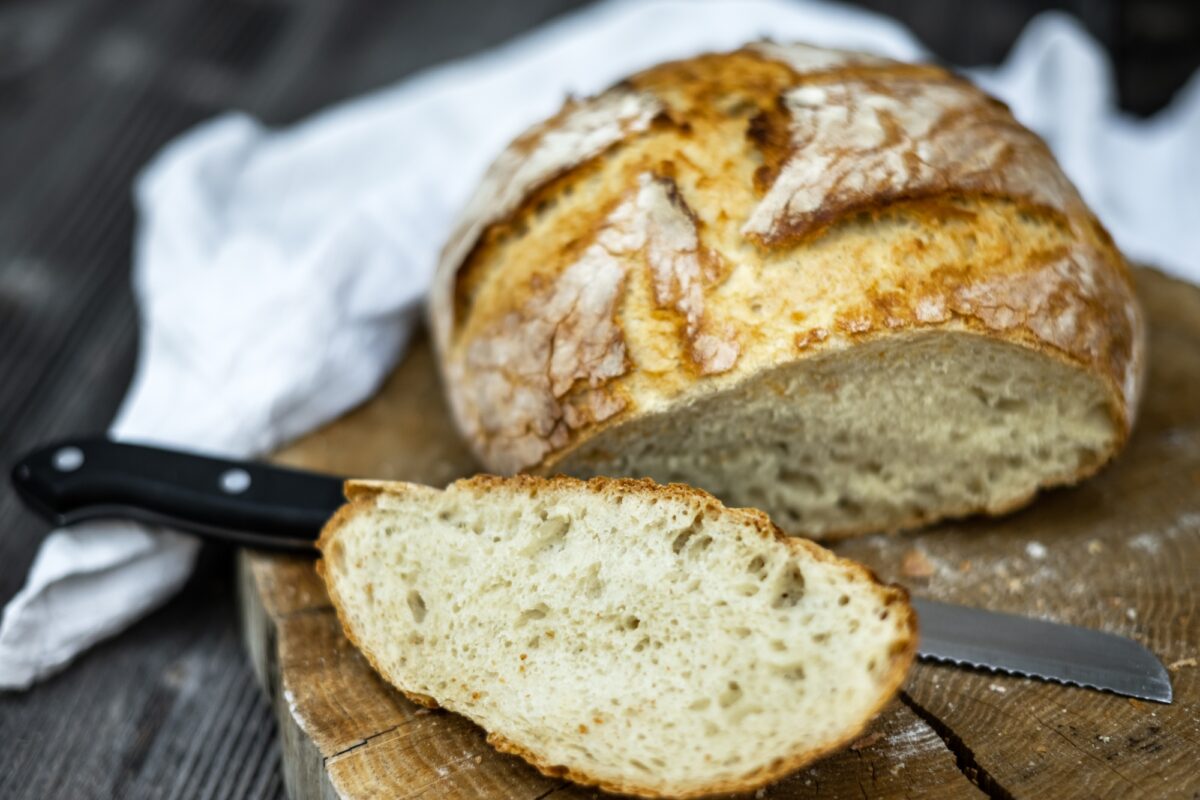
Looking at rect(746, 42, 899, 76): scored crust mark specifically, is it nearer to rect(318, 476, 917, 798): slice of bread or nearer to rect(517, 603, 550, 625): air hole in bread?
rect(318, 476, 917, 798): slice of bread

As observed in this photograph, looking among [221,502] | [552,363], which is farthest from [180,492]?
[552,363]

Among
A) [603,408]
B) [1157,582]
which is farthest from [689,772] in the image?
[1157,582]

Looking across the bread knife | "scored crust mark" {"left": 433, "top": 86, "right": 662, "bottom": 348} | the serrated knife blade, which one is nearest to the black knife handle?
the bread knife

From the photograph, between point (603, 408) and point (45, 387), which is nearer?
point (603, 408)

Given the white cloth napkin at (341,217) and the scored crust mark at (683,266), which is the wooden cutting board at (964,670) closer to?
the white cloth napkin at (341,217)

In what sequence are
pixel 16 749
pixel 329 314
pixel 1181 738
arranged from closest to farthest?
pixel 1181 738
pixel 16 749
pixel 329 314

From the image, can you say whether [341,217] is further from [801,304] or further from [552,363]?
[801,304]

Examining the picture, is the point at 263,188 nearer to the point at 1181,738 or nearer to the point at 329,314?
the point at 329,314
